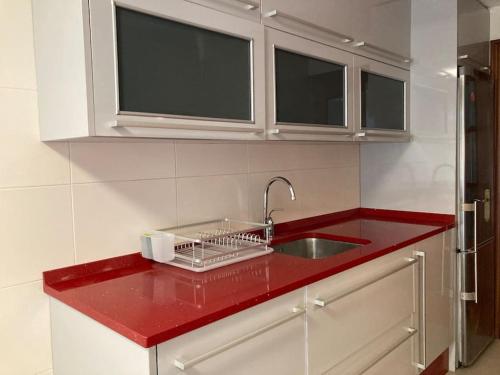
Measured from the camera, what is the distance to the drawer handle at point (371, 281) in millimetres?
1437

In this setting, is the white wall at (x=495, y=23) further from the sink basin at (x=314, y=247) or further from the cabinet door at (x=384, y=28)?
the sink basin at (x=314, y=247)

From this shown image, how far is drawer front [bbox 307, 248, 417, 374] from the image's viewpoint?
1457 mm

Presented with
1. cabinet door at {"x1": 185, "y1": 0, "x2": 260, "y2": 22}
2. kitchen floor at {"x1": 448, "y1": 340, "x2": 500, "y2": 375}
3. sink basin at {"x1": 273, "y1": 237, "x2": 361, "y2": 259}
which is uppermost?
cabinet door at {"x1": 185, "y1": 0, "x2": 260, "y2": 22}

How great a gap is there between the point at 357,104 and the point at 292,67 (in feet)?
1.68

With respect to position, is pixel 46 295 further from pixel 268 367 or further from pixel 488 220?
pixel 488 220

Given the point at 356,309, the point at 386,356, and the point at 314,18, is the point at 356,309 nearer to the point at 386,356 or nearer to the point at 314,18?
the point at 386,356

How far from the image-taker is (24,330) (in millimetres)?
1335

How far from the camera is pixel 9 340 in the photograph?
4.28ft

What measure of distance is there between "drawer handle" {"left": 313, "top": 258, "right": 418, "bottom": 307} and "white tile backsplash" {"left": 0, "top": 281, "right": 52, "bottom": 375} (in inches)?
35.9

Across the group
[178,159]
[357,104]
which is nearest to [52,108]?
[178,159]

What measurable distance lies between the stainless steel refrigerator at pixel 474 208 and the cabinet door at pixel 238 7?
142cm

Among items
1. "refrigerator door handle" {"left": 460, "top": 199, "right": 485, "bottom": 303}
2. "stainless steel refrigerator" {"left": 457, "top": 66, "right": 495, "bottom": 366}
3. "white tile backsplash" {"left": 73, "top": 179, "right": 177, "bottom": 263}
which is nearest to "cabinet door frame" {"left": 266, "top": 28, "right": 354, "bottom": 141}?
"white tile backsplash" {"left": 73, "top": 179, "right": 177, "bottom": 263}

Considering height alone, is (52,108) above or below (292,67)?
below

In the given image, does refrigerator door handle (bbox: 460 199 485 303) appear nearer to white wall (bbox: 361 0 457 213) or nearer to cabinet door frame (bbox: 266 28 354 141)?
white wall (bbox: 361 0 457 213)
